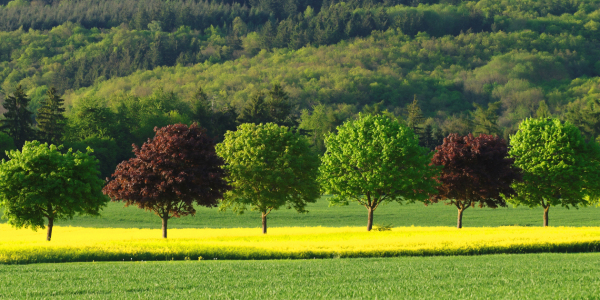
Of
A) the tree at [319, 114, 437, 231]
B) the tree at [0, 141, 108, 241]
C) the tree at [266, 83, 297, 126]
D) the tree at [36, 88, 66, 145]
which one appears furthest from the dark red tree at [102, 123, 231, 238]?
the tree at [266, 83, 297, 126]

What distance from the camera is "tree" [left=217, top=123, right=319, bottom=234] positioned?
158ft

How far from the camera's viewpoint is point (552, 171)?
52.2 metres

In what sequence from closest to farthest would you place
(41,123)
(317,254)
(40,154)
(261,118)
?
1. (317,254)
2. (40,154)
3. (41,123)
4. (261,118)

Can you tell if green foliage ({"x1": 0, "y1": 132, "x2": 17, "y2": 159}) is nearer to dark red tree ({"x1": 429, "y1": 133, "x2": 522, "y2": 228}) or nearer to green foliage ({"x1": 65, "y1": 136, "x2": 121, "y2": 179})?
green foliage ({"x1": 65, "y1": 136, "x2": 121, "y2": 179})

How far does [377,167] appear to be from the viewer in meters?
49.3

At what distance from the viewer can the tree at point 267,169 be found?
48125mm

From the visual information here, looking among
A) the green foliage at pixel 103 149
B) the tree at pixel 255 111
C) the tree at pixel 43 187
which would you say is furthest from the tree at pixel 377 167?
the tree at pixel 255 111

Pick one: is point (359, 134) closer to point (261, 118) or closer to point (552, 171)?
point (552, 171)

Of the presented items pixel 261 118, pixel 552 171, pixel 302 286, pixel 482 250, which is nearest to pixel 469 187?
pixel 552 171

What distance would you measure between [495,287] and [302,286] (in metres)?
6.06

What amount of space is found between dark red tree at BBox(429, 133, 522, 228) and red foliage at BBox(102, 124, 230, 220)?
18.2 meters

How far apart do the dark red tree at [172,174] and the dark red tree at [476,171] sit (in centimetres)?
1814

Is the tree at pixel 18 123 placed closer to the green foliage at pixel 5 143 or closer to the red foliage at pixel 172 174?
the green foliage at pixel 5 143

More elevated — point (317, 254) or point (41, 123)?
point (41, 123)
